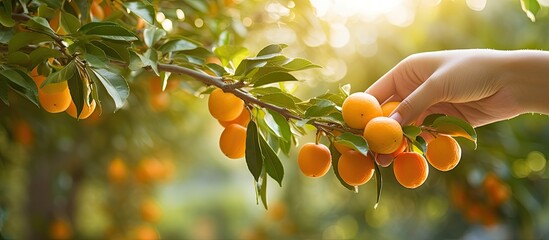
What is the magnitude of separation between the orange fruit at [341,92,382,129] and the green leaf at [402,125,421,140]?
0.15 ft

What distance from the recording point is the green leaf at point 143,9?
0.90 m

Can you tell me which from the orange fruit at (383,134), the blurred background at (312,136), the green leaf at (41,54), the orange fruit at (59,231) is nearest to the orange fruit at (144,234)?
the blurred background at (312,136)

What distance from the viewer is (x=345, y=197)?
3.30m

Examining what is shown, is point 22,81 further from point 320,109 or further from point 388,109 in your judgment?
point 388,109

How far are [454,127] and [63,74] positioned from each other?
505 millimetres

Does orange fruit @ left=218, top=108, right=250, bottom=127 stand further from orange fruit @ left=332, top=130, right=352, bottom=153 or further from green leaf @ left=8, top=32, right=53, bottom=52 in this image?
green leaf @ left=8, top=32, right=53, bottom=52

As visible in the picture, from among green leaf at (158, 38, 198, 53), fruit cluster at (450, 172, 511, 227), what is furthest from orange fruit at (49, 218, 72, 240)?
green leaf at (158, 38, 198, 53)

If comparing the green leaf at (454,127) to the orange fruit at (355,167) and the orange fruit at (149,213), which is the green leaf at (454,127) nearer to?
the orange fruit at (355,167)

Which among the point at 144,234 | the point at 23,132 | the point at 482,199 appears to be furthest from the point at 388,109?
the point at 144,234

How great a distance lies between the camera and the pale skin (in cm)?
82

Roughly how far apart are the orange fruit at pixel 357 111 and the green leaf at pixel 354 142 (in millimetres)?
25

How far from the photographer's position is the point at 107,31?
0.79m

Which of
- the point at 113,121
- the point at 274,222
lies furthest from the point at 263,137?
the point at 274,222

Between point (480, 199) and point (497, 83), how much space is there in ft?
4.60
